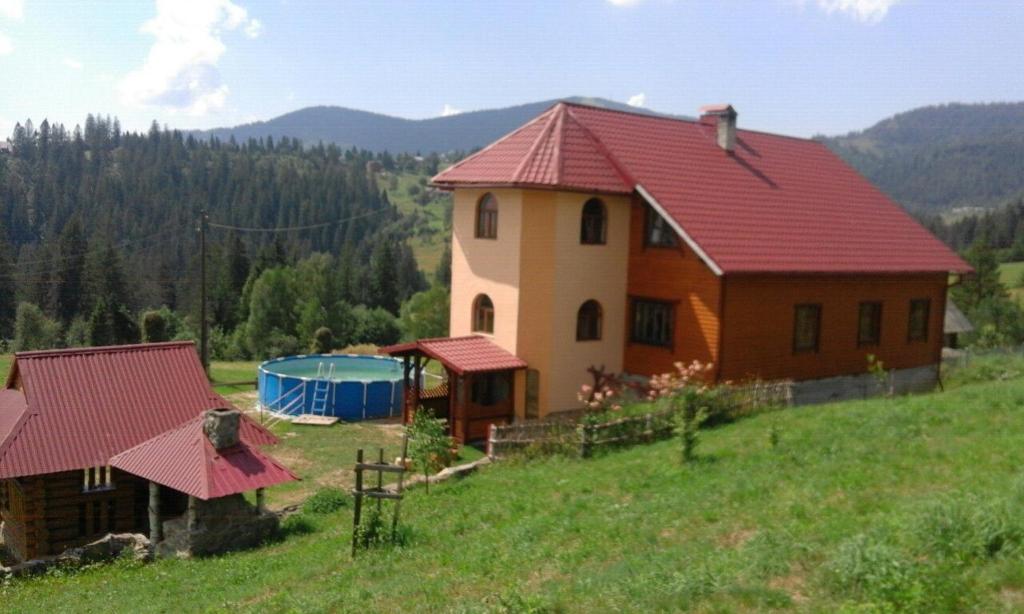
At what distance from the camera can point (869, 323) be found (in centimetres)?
2500

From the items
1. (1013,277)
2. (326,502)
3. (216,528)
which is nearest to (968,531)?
(216,528)

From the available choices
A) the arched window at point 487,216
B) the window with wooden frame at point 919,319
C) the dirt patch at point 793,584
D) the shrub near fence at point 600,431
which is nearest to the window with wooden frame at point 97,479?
the shrub near fence at point 600,431

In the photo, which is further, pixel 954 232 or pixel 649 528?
pixel 954 232

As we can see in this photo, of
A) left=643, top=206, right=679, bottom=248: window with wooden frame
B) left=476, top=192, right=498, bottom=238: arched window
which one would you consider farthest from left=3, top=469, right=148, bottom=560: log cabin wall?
left=643, top=206, right=679, bottom=248: window with wooden frame

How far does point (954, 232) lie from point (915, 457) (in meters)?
124

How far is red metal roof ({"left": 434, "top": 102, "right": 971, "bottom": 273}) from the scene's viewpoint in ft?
71.7

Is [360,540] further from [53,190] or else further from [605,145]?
[53,190]

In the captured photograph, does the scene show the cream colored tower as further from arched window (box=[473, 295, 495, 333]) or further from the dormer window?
the dormer window

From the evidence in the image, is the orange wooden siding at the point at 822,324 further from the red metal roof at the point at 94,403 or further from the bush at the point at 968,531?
the bush at the point at 968,531

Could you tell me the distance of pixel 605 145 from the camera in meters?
23.3

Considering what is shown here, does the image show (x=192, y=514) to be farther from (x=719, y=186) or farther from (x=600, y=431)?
(x=719, y=186)

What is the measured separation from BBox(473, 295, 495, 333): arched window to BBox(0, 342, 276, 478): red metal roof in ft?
25.6

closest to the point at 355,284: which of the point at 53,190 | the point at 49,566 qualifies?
the point at 53,190

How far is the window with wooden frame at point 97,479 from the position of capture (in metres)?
16.6
